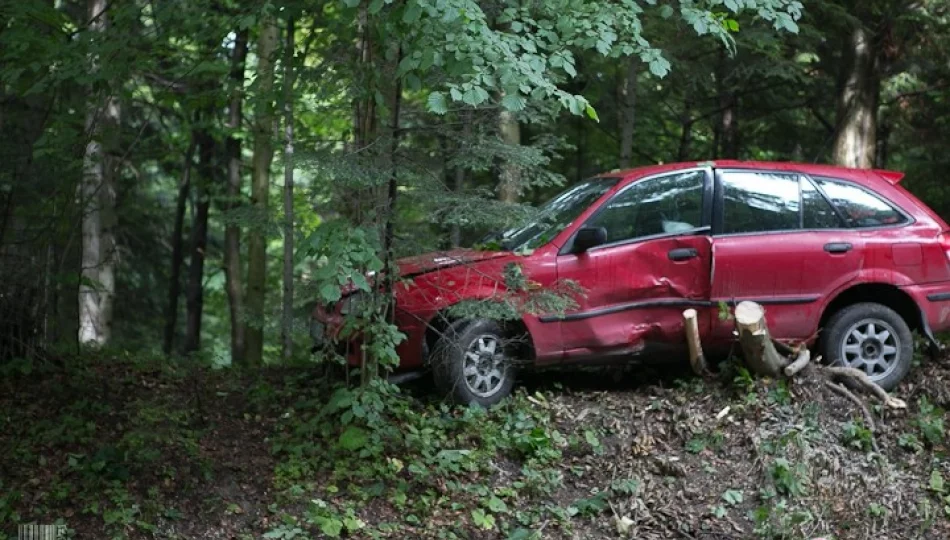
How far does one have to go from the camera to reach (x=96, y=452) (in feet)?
24.9

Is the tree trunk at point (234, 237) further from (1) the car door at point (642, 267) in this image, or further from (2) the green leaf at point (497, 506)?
(2) the green leaf at point (497, 506)

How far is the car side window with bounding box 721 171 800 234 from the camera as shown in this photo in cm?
940

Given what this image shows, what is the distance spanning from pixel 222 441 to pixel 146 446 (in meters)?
0.65

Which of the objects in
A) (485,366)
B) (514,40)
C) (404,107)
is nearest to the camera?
(514,40)

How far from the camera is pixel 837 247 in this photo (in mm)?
9312

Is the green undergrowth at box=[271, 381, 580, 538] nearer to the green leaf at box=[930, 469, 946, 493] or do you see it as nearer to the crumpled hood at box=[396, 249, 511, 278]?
the crumpled hood at box=[396, 249, 511, 278]

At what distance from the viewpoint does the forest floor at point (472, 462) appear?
715 cm

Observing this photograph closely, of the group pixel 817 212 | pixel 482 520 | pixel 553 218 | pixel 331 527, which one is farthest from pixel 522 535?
pixel 817 212

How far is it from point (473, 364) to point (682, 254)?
212 centimetres

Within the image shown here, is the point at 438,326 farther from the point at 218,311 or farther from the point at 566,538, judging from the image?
the point at 218,311

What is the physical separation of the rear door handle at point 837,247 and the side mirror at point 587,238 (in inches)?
80.2

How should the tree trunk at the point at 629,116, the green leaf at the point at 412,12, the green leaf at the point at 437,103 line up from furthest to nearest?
the tree trunk at the point at 629,116, the green leaf at the point at 437,103, the green leaf at the point at 412,12

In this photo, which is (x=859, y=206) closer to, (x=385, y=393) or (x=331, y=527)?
(x=385, y=393)

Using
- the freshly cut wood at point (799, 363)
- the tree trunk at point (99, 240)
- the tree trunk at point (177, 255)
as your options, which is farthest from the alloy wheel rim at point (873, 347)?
the tree trunk at point (177, 255)
